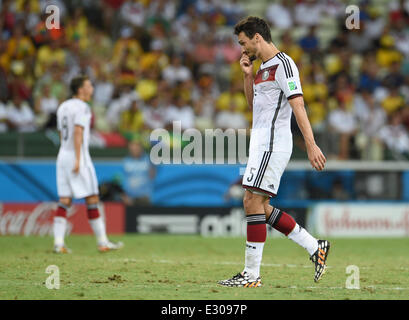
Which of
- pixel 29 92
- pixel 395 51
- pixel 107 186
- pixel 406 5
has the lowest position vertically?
pixel 107 186

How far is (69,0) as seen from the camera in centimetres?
1991

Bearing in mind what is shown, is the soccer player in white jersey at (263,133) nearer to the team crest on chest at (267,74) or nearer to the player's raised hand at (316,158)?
the team crest on chest at (267,74)

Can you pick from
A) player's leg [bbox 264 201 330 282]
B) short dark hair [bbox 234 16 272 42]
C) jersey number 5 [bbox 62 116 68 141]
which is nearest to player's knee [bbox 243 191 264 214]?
player's leg [bbox 264 201 330 282]

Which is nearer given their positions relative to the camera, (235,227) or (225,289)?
(225,289)

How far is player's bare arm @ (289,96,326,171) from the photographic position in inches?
280

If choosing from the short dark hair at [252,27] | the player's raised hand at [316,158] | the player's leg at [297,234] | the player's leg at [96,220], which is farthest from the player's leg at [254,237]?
the player's leg at [96,220]

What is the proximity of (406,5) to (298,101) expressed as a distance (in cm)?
1572

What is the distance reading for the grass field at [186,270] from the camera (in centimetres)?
700

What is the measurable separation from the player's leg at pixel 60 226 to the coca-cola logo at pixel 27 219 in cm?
344

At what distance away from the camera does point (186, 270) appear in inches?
354

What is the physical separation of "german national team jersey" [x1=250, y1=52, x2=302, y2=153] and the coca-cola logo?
320 inches

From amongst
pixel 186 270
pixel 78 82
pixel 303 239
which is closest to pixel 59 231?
pixel 78 82

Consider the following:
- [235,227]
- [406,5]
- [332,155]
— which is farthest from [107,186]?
[406,5]

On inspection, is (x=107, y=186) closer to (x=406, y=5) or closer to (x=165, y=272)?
(x=165, y=272)
